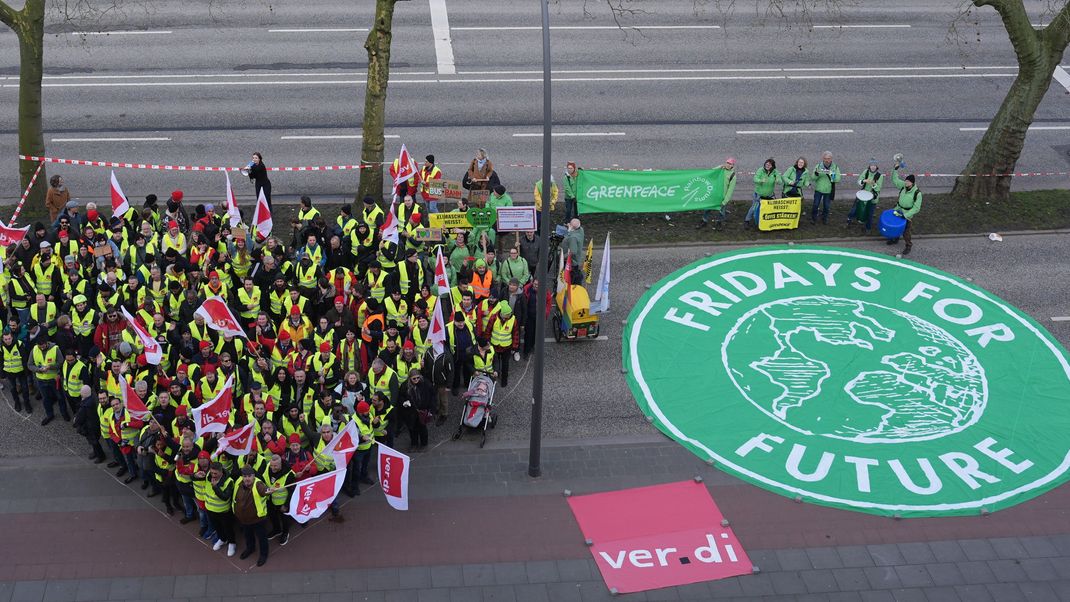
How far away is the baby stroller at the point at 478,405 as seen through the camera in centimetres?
1653

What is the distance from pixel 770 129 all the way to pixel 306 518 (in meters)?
17.6

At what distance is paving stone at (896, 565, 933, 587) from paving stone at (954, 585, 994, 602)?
395 mm

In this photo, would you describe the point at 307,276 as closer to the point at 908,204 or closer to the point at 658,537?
the point at 658,537

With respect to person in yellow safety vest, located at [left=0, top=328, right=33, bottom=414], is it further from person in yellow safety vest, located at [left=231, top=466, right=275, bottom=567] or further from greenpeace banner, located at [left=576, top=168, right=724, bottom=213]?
greenpeace banner, located at [left=576, top=168, right=724, bottom=213]

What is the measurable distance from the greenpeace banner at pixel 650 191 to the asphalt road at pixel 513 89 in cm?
233

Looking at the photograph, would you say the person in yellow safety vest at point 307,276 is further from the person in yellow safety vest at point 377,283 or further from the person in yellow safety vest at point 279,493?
the person in yellow safety vest at point 279,493

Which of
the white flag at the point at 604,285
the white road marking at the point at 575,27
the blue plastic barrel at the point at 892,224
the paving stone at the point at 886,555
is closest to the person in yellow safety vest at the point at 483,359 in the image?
the white flag at the point at 604,285

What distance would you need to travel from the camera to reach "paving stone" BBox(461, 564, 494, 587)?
1412cm

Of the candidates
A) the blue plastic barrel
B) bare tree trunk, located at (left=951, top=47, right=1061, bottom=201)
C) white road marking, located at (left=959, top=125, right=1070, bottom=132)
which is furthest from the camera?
white road marking, located at (left=959, top=125, right=1070, bottom=132)

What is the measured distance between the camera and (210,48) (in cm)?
3034

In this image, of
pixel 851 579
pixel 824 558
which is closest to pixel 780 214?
pixel 824 558

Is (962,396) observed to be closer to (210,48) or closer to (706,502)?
(706,502)

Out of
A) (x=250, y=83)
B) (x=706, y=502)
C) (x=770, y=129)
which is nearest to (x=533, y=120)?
(x=770, y=129)

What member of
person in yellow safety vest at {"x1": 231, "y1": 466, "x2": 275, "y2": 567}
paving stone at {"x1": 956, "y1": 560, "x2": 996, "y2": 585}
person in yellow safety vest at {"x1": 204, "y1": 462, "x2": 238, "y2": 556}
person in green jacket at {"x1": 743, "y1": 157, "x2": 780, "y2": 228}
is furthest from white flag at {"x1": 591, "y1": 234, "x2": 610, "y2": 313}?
person in yellow safety vest at {"x1": 204, "y1": 462, "x2": 238, "y2": 556}
